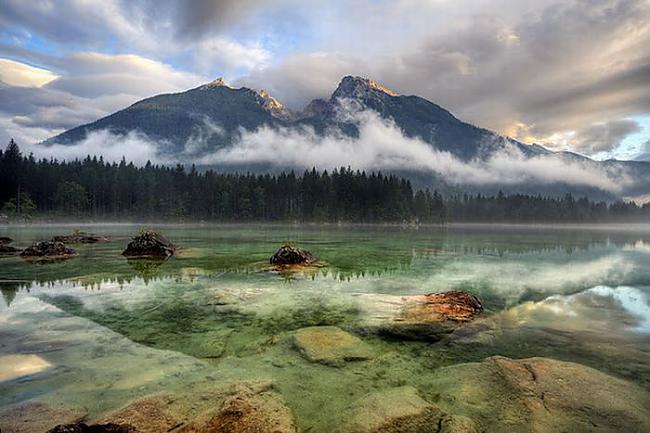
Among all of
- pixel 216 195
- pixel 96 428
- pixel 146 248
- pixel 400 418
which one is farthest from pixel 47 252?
pixel 216 195

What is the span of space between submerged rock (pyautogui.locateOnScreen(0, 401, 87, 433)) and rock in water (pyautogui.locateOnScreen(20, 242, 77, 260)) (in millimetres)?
31189

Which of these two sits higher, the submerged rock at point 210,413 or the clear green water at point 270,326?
the submerged rock at point 210,413

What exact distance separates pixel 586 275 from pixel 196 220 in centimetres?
14727

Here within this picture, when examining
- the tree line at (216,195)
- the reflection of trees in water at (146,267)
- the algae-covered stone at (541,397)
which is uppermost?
the tree line at (216,195)

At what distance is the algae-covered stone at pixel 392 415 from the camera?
6738mm

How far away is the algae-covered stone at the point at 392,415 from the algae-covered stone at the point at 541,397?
31.0 inches

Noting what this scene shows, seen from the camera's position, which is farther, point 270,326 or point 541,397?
point 270,326

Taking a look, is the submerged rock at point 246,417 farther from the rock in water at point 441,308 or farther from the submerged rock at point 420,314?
the rock in water at point 441,308

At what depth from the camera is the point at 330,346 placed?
11.3m

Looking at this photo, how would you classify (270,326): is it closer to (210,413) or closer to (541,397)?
(210,413)

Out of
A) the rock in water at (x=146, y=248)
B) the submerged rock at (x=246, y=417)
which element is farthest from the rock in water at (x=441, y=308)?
the rock in water at (x=146, y=248)

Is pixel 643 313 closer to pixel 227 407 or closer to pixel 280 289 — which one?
pixel 280 289

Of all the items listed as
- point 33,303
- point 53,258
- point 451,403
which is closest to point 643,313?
point 451,403

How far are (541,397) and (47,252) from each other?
130ft
